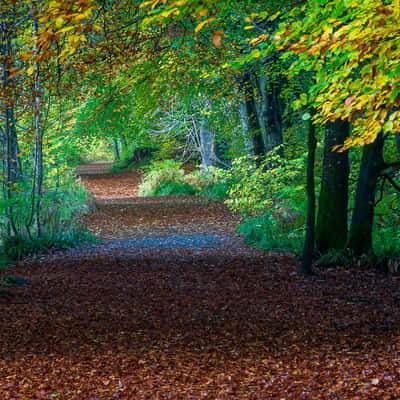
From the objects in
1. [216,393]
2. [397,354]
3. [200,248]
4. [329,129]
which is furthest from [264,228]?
[216,393]

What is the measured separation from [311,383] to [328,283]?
10.9 feet

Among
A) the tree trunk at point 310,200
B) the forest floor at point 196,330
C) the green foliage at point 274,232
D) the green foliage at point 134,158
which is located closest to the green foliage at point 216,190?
the green foliage at point 274,232

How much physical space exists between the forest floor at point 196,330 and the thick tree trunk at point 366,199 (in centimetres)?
50

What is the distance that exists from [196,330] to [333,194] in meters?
3.99

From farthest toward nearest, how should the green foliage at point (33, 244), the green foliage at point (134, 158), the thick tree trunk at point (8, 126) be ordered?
the green foliage at point (134, 158)
the green foliage at point (33, 244)
the thick tree trunk at point (8, 126)

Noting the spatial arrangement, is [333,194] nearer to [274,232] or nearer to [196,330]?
[274,232]

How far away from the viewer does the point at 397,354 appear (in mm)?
3809

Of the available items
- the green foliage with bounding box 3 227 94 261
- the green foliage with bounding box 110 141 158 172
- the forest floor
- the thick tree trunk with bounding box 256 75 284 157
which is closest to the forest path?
the green foliage with bounding box 3 227 94 261

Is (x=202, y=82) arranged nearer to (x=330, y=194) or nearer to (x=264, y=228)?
(x=264, y=228)

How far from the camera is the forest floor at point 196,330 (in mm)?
3348

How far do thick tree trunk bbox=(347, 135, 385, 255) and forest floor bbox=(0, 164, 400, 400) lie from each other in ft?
1.65

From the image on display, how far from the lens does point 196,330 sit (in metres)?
4.57

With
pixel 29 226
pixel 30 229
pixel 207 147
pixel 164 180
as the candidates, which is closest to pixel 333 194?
pixel 29 226

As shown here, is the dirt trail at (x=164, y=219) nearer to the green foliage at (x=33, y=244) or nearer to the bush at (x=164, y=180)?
the green foliage at (x=33, y=244)
